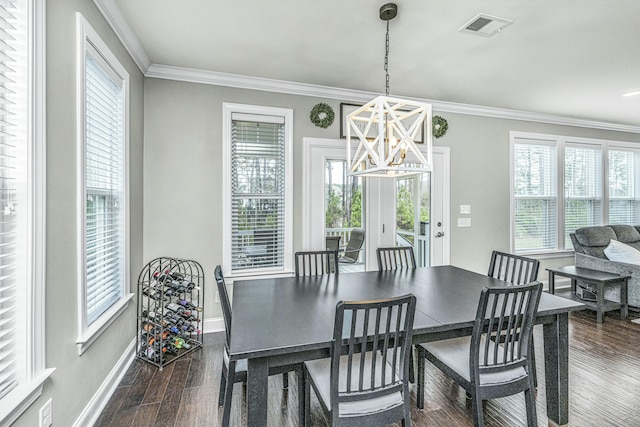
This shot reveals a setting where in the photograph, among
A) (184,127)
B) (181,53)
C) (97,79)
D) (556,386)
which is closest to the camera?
(556,386)

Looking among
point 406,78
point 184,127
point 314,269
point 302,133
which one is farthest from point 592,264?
point 184,127

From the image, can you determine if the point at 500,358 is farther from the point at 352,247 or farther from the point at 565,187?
the point at 565,187

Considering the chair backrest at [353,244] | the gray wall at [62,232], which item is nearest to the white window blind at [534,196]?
the chair backrest at [353,244]

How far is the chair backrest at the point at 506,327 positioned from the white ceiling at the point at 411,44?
1885mm

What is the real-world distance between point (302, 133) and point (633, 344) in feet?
12.7

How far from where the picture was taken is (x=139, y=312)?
3051mm

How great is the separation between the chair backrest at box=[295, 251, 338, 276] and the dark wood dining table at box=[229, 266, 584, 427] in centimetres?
25

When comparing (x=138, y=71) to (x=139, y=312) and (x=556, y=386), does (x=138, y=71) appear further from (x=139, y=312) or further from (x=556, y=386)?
(x=556, y=386)

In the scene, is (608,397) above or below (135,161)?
below

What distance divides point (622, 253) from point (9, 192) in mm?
5638

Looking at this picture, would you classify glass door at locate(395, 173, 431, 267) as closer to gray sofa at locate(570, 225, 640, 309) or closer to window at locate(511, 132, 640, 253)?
window at locate(511, 132, 640, 253)

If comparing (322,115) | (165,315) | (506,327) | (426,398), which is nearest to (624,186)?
(322,115)

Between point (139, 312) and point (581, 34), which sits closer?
point (581, 34)

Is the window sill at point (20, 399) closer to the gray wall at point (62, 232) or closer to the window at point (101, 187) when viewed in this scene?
the gray wall at point (62, 232)
